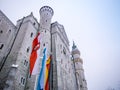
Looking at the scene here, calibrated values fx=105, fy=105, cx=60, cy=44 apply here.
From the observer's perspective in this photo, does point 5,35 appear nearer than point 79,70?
Yes

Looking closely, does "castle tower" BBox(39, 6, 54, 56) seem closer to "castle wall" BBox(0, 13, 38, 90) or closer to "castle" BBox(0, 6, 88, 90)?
"castle" BBox(0, 6, 88, 90)

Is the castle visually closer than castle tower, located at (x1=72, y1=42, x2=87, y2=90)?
Yes

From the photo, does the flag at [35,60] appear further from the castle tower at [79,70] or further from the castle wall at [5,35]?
the castle tower at [79,70]

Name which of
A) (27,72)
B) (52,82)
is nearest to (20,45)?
(27,72)

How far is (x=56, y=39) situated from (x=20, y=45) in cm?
841

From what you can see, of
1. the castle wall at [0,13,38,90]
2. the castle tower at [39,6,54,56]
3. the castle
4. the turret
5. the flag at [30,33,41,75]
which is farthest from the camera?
the turret

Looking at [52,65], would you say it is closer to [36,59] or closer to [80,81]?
[36,59]

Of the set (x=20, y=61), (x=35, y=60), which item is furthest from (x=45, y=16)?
(x=35, y=60)

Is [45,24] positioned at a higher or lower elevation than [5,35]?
higher

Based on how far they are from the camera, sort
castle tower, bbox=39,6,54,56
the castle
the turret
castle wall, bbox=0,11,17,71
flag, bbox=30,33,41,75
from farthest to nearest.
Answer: the turret → castle tower, bbox=39,6,54,56 → castle wall, bbox=0,11,17,71 → the castle → flag, bbox=30,33,41,75

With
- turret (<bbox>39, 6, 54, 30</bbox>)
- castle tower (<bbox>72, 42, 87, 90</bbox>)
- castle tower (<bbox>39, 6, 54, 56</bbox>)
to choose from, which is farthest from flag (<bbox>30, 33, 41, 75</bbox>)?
castle tower (<bbox>72, 42, 87, 90</bbox>)

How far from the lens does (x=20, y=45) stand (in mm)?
15914

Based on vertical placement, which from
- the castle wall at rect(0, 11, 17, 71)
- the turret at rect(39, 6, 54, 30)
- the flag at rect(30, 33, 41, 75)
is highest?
the turret at rect(39, 6, 54, 30)

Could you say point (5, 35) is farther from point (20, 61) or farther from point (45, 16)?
point (45, 16)
